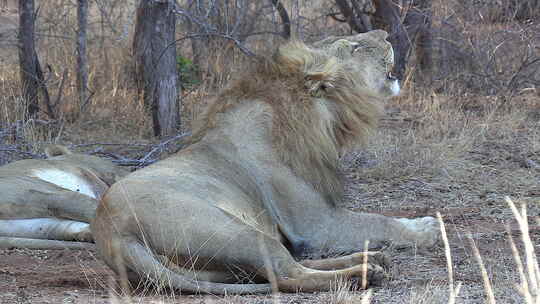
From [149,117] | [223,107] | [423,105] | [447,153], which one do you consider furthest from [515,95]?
[223,107]

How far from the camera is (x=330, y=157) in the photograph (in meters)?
4.32

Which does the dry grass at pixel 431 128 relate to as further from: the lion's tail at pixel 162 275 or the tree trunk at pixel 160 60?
the tree trunk at pixel 160 60

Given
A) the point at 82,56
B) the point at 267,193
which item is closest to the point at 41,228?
the point at 267,193

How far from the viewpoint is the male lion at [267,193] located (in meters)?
3.40

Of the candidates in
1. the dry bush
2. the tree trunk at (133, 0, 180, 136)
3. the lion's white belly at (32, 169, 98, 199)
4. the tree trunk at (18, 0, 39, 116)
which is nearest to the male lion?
the lion's white belly at (32, 169, 98, 199)

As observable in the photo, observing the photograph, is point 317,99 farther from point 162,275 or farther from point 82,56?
point 82,56

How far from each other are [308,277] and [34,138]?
387cm

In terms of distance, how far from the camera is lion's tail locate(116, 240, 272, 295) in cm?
334

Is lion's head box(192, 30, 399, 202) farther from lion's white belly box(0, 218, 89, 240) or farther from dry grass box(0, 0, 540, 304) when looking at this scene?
lion's white belly box(0, 218, 89, 240)

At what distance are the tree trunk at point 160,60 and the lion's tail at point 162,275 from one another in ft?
12.1

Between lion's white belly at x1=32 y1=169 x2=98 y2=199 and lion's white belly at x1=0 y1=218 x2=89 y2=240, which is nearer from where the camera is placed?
lion's white belly at x1=0 y1=218 x2=89 y2=240

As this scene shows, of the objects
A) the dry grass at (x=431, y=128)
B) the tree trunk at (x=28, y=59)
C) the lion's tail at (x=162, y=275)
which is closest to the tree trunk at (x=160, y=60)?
the dry grass at (x=431, y=128)

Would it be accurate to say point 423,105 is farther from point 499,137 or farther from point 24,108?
point 24,108

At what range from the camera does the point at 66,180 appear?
5.62 meters
